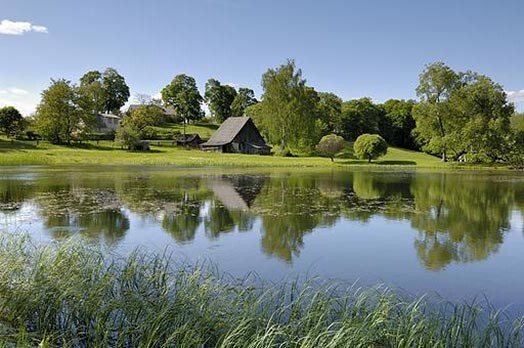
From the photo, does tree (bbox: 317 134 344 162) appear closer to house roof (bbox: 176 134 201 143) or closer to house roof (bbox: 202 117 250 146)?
house roof (bbox: 202 117 250 146)

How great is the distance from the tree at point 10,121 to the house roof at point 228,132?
85.0 feet

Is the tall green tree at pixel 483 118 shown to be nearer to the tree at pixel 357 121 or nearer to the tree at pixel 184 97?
the tree at pixel 357 121

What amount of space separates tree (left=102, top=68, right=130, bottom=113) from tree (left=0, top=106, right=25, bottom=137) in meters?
→ 36.5

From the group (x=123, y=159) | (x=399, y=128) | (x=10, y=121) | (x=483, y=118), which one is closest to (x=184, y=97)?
(x=10, y=121)

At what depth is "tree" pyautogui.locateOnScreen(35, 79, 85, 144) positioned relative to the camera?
65.1 meters

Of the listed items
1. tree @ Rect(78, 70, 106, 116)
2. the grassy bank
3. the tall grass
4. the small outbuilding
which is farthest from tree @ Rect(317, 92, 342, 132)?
the tall grass

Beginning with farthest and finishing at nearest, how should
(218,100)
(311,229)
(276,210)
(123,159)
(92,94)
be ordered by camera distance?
1. (218,100)
2. (92,94)
3. (123,159)
4. (276,210)
5. (311,229)

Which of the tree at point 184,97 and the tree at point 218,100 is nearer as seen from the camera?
the tree at point 184,97

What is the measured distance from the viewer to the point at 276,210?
17.9m

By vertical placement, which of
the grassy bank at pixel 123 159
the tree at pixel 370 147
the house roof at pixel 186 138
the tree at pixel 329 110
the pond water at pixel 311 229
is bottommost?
the pond water at pixel 311 229

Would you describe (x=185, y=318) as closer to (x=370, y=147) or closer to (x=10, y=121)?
(x=370, y=147)

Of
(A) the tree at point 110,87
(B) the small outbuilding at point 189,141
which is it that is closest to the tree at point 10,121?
(B) the small outbuilding at point 189,141

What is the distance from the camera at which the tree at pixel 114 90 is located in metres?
104

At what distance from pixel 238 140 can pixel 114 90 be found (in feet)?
158
